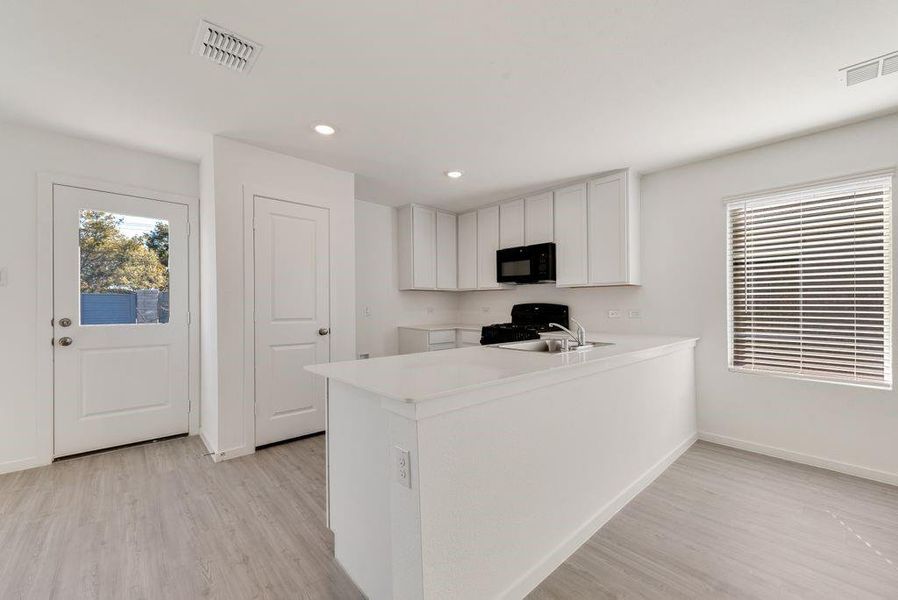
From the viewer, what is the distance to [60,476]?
2.57 m

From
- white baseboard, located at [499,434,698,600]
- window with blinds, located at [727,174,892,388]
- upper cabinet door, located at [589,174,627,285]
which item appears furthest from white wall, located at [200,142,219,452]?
window with blinds, located at [727,174,892,388]

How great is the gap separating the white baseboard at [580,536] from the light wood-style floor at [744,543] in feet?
0.09

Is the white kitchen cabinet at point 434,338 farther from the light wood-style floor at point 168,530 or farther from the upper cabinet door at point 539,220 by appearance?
the light wood-style floor at point 168,530

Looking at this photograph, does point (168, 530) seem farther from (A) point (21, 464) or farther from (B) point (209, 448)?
(A) point (21, 464)

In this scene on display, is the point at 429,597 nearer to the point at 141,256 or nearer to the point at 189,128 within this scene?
the point at 189,128

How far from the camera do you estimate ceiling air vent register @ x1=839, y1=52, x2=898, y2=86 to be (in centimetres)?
191

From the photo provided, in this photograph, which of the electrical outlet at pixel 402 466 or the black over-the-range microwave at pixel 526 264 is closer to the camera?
the electrical outlet at pixel 402 466

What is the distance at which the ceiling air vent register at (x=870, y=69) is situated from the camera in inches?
75.0

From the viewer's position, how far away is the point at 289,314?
3.20 m

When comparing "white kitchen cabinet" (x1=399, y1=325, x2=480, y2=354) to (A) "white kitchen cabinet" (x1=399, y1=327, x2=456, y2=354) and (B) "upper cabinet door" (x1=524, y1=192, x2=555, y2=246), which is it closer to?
(A) "white kitchen cabinet" (x1=399, y1=327, x2=456, y2=354)

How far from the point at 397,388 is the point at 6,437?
3.23m

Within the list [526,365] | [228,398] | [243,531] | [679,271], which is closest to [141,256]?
[228,398]

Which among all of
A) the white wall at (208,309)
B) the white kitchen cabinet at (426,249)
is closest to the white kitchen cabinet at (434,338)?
the white kitchen cabinet at (426,249)

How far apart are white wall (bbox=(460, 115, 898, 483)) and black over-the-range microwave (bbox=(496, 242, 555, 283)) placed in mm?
554
